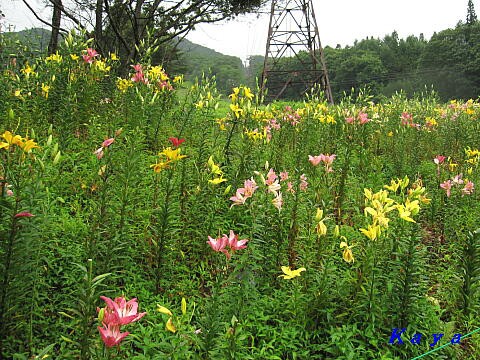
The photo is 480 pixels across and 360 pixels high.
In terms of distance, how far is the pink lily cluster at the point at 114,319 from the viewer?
1107mm

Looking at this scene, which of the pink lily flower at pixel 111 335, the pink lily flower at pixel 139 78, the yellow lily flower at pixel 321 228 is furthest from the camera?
the pink lily flower at pixel 139 78

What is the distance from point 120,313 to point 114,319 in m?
0.04

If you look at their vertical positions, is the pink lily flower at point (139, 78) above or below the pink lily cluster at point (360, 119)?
above

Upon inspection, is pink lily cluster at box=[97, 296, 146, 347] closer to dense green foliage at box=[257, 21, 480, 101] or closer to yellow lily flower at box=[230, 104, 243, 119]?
yellow lily flower at box=[230, 104, 243, 119]

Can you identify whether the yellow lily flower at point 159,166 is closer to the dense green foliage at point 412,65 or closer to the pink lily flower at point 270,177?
the pink lily flower at point 270,177

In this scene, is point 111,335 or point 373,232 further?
point 373,232

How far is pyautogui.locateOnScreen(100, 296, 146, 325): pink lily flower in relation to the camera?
1121 millimetres

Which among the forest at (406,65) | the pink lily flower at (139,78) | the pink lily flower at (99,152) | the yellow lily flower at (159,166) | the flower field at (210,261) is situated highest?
the forest at (406,65)

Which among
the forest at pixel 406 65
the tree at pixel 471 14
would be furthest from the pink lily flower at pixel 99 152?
the tree at pixel 471 14

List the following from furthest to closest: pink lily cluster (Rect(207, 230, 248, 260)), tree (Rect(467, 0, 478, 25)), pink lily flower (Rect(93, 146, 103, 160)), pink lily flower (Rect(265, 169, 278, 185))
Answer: tree (Rect(467, 0, 478, 25))
pink lily flower (Rect(265, 169, 278, 185))
pink lily flower (Rect(93, 146, 103, 160))
pink lily cluster (Rect(207, 230, 248, 260))

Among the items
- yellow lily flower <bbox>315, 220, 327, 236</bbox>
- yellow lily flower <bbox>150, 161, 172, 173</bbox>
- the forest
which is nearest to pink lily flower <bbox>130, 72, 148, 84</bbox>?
yellow lily flower <bbox>150, 161, 172, 173</bbox>

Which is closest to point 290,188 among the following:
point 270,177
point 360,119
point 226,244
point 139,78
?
point 270,177

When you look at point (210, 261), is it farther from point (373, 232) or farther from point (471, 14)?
point (471, 14)

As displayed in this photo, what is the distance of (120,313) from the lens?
1156 mm
